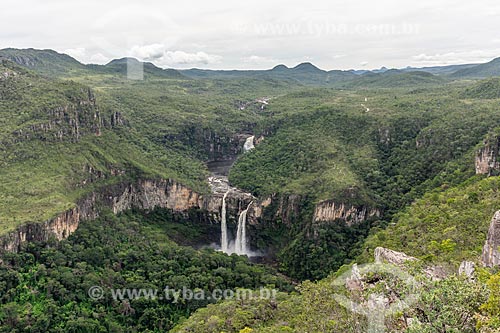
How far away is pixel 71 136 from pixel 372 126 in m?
45.9

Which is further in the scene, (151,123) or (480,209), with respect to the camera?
(151,123)

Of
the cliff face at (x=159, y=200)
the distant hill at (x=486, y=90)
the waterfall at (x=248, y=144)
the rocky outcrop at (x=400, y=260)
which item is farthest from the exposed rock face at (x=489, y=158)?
the waterfall at (x=248, y=144)

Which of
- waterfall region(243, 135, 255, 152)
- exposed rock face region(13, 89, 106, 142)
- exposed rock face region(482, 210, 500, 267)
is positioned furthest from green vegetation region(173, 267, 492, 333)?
waterfall region(243, 135, 255, 152)

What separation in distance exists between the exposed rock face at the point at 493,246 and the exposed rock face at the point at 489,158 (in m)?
27.3

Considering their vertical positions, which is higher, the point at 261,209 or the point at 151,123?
the point at 151,123

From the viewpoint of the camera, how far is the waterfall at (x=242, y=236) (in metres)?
58.1

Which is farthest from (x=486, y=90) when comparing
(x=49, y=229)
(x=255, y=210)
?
(x=49, y=229)

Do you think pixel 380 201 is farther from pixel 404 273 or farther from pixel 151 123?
pixel 151 123

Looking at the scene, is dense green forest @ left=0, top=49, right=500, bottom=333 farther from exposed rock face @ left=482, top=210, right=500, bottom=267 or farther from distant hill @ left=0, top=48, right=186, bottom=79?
distant hill @ left=0, top=48, right=186, bottom=79

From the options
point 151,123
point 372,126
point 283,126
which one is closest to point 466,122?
point 372,126

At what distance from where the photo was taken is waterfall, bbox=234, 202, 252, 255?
→ 58125mm

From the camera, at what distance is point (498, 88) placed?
268ft

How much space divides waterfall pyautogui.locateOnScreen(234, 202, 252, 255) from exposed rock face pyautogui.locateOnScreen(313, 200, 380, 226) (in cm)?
1134

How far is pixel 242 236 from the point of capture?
58906 mm
